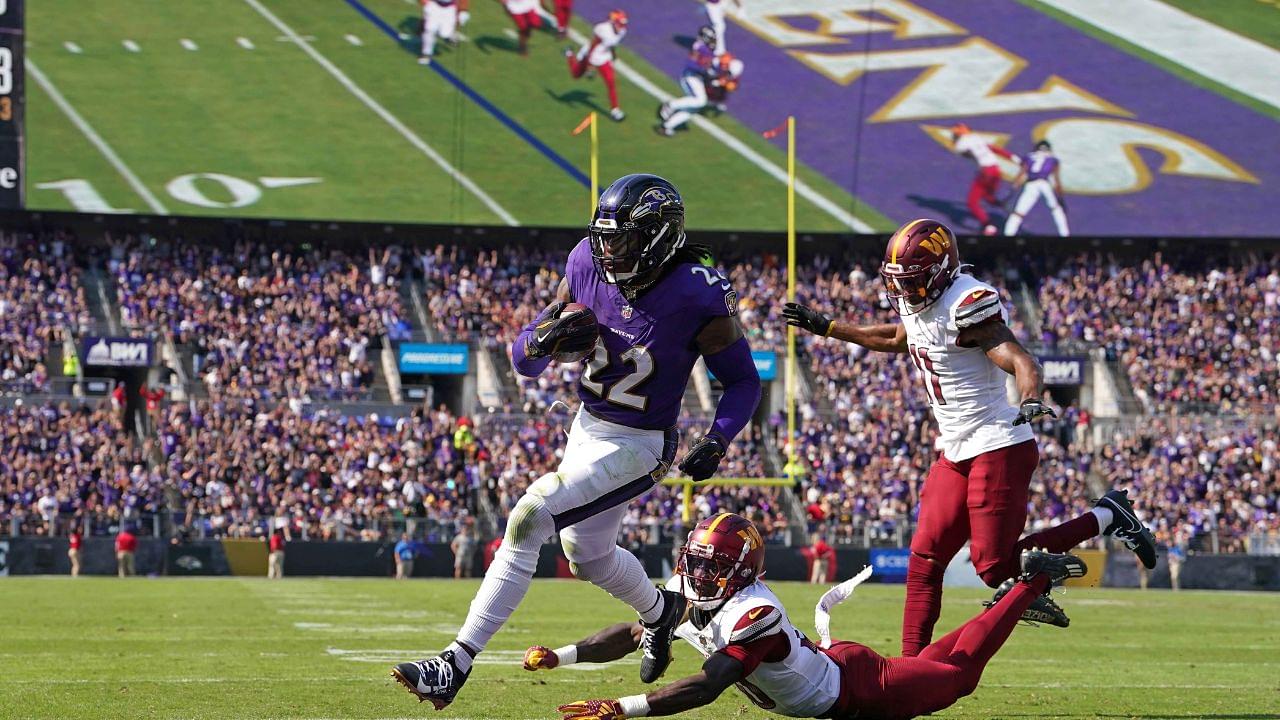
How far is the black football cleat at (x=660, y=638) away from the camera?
7.96 meters

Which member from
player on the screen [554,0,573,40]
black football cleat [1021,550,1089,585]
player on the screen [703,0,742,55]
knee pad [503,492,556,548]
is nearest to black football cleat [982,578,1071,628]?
black football cleat [1021,550,1089,585]

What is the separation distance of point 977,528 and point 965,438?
519mm

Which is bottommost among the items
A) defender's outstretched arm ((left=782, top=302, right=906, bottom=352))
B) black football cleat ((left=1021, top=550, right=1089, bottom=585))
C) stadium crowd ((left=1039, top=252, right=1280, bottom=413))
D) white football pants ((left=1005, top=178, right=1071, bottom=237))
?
black football cleat ((left=1021, top=550, right=1089, bottom=585))

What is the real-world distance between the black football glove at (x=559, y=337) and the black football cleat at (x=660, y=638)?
1450mm

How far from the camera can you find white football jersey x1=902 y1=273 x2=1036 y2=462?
8.49m

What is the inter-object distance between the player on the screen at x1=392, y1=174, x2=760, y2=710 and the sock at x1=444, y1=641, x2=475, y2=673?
0.13m

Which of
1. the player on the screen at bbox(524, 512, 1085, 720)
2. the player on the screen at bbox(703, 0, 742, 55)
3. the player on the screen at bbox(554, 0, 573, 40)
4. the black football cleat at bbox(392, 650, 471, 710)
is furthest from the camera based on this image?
the player on the screen at bbox(703, 0, 742, 55)

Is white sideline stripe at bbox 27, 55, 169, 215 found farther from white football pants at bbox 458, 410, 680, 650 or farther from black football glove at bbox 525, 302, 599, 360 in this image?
black football glove at bbox 525, 302, 599, 360

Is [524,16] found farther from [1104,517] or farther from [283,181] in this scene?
[1104,517]

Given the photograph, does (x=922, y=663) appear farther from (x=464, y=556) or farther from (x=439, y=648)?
(x=464, y=556)

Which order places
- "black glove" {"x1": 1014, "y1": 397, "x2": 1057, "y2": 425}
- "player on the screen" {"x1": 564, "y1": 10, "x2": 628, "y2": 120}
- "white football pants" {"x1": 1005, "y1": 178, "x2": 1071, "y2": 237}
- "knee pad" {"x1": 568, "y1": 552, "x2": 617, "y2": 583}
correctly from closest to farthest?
"black glove" {"x1": 1014, "y1": 397, "x2": 1057, "y2": 425}, "knee pad" {"x1": 568, "y1": 552, "x2": 617, "y2": 583}, "white football pants" {"x1": 1005, "y1": 178, "x2": 1071, "y2": 237}, "player on the screen" {"x1": 564, "y1": 10, "x2": 628, "y2": 120}

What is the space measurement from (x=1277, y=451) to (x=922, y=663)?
32.9m

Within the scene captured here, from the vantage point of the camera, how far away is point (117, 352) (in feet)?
124

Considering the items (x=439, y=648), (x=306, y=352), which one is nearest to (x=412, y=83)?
(x=306, y=352)
